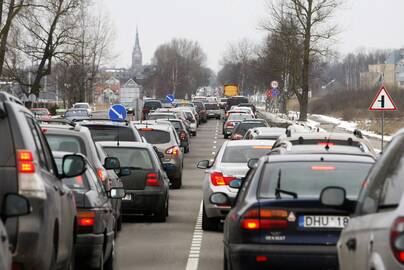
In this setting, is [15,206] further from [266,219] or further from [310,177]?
[310,177]

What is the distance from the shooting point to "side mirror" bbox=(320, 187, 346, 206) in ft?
26.0

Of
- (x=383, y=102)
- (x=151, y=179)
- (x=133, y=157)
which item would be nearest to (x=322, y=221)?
(x=151, y=179)

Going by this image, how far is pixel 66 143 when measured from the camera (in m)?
14.9

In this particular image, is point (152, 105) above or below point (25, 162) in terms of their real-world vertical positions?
below

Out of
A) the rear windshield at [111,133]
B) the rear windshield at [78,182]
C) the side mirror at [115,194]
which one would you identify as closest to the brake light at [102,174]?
the side mirror at [115,194]

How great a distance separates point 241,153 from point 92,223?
24.9 ft

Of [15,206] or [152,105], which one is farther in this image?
[152,105]

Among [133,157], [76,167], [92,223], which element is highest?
[76,167]

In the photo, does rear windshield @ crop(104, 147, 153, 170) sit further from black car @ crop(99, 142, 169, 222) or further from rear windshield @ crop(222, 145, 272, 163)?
rear windshield @ crop(222, 145, 272, 163)

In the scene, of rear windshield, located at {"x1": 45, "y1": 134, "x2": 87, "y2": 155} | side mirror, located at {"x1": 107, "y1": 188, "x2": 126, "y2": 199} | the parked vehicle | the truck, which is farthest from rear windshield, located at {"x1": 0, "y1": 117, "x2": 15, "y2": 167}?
the truck

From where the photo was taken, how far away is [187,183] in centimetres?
2998

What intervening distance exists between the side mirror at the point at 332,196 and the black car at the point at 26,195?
186cm

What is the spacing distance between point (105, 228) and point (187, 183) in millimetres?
18262

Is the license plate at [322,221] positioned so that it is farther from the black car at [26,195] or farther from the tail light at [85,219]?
the black car at [26,195]
